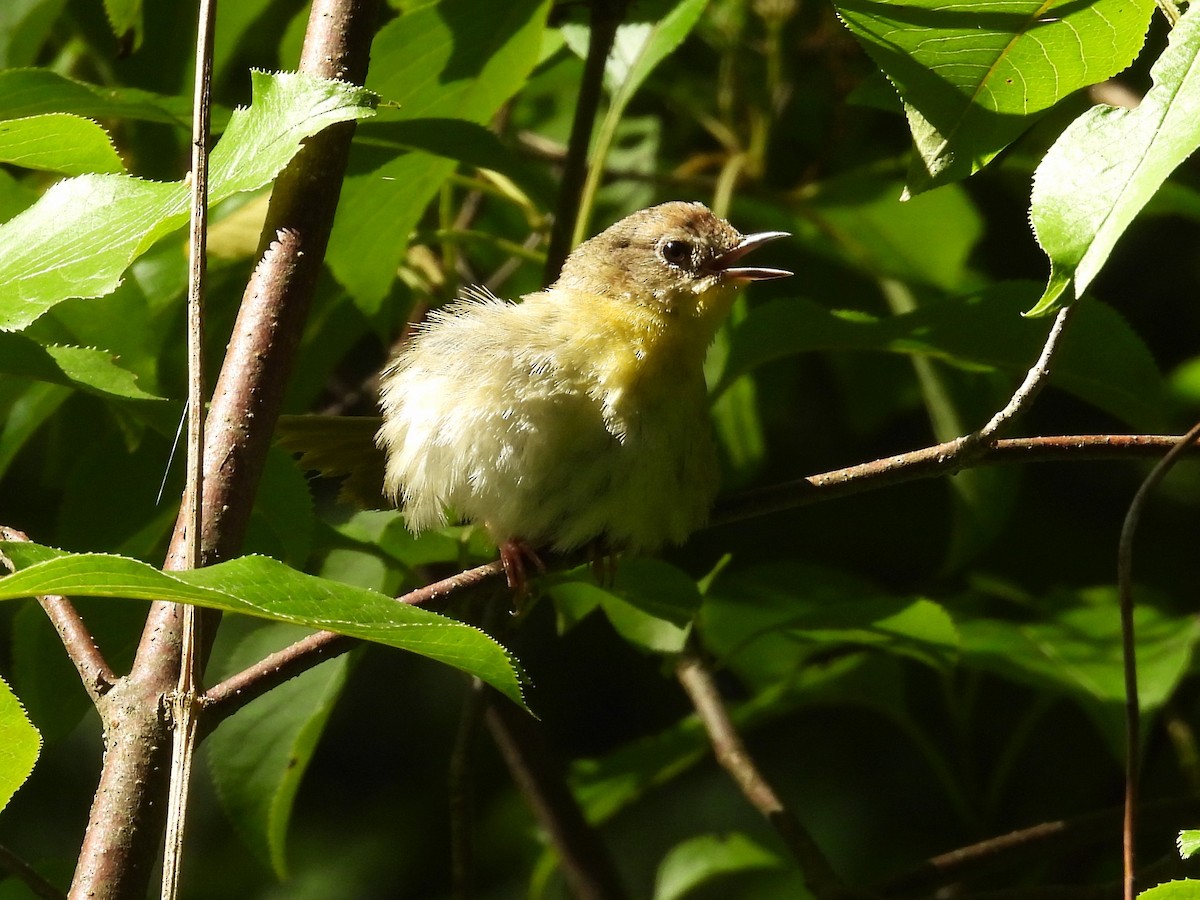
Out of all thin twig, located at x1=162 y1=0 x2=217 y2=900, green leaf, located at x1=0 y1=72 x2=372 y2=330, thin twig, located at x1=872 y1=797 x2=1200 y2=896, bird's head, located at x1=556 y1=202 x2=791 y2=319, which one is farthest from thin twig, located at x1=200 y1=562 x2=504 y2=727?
bird's head, located at x1=556 y1=202 x2=791 y2=319

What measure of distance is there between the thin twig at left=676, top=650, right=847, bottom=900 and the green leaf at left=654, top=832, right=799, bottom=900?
7.3 inches

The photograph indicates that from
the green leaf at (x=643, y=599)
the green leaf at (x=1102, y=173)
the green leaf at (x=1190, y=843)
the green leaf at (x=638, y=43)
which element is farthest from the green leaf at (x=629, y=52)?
the green leaf at (x=1190, y=843)

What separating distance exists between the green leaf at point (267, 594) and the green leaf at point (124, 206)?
34cm

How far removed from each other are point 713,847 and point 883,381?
1380 mm

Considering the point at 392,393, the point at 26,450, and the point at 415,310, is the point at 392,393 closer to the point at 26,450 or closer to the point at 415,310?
the point at 415,310

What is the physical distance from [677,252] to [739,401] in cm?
44

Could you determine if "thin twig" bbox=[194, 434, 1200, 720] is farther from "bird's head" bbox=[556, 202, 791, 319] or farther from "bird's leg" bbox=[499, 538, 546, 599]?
"bird's head" bbox=[556, 202, 791, 319]

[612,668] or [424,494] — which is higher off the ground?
[424,494]

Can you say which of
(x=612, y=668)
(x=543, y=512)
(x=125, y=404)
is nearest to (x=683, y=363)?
(x=543, y=512)

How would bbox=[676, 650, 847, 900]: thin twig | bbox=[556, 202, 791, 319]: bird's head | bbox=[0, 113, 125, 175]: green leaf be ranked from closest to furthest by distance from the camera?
bbox=[0, 113, 125, 175]: green leaf → bbox=[676, 650, 847, 900]: thin twig → bbox=[556, 202, 791, 319]: bird's head

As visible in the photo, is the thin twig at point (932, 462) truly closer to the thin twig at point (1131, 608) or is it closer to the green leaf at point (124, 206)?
the thin twig at point (1131, 608)

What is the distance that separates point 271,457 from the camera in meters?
2.36

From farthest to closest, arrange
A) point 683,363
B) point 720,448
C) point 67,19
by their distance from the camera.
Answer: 1. point 720,448
2. point 67,19
3. point 683,363

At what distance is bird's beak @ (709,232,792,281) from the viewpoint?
3.35m
